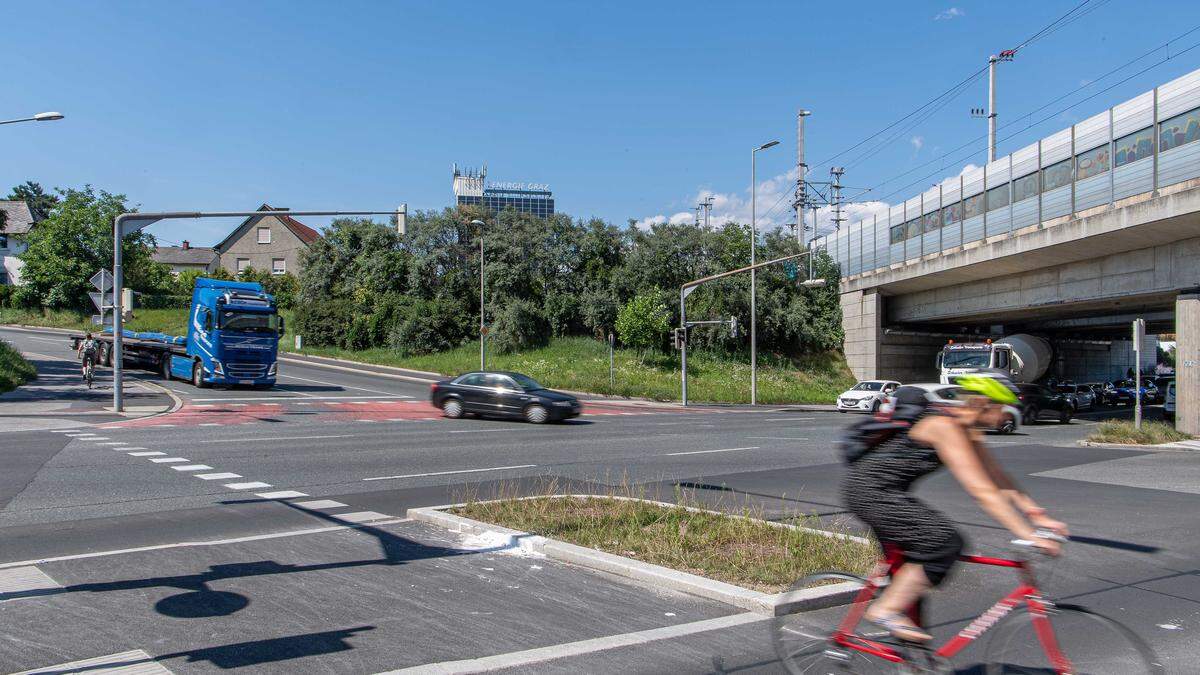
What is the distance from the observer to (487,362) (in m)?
50.3

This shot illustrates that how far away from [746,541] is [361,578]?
3.15m

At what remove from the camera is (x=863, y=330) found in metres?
43.1

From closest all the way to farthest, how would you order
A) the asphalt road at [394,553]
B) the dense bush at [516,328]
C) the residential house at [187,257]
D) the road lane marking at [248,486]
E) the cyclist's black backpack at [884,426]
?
the cyclist's black backpack at [884,426] → the asphalt road at [394,553] → the road lane marking at [248,486] → the dense bush at [516,328] → the residential house at [187,257]

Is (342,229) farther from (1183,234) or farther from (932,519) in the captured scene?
(932,519)

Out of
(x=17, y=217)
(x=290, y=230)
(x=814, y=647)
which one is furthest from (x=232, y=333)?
(x=17, y=217)

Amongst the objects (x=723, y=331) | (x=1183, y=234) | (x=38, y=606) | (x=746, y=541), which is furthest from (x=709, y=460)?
(x=723, y=331)

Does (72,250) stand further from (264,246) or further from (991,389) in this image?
(991,389)

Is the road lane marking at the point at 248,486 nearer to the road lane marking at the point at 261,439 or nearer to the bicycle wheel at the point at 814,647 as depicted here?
the road lane marking at the point at 261,439

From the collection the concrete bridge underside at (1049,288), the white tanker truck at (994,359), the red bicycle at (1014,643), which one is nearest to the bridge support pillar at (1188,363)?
the concrete bridge underside at (1049,288)

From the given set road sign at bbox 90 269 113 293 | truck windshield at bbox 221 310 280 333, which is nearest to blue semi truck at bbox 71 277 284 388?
truck windshield at bbox 221 310 280 333

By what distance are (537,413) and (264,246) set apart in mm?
67453

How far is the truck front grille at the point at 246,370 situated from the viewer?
97.2 ft

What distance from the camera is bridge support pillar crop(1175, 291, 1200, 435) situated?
23.1 metres

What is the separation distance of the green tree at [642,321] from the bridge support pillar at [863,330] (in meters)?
9.59
